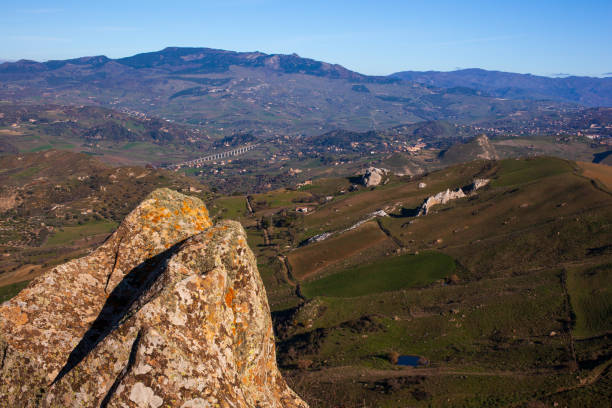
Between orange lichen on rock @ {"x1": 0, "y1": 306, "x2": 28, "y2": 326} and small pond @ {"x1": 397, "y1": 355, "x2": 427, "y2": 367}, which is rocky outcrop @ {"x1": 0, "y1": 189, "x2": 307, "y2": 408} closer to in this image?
orange lichen on rock @ {"x1": 0, "y1": 306, "x2": 28, "y2": 326}

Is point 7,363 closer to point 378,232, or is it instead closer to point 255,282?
point 255,282

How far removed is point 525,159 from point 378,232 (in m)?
109

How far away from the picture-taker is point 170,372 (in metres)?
8.92

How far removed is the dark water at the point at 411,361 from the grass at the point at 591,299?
69.5ft

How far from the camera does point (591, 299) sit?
6231 centimetres

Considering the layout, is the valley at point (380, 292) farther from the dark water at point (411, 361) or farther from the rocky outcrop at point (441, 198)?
the rocky outcrop at point (441, 198)

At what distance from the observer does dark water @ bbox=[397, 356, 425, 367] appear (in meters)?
55.9

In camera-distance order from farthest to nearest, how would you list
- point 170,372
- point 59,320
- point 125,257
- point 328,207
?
point 328,207 < point 125,257 < point 59,320 < point 170,372

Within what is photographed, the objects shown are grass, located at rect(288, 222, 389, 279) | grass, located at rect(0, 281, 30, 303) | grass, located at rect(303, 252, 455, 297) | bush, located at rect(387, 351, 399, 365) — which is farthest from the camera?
grass, located at rect(288, 222, 389, 279)

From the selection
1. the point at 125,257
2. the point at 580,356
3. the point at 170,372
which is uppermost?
the point at 125,257

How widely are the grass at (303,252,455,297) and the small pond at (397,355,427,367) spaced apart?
96.0 ft

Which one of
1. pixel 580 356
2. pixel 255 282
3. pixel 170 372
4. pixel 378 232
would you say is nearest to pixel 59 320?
pixel 170 372

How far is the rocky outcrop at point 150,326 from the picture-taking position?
9.06 meters

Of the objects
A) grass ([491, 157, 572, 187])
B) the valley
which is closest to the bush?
the valley
